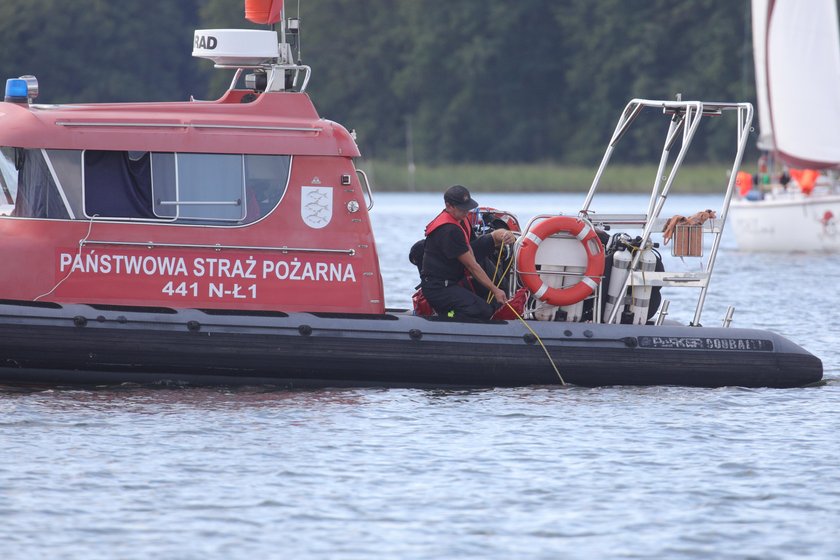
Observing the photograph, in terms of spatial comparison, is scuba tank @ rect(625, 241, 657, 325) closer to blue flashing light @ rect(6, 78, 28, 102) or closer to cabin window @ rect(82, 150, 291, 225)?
cabin window @ rect(82, 150, 291, 225)

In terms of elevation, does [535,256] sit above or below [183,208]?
below

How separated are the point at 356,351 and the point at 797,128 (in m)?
18.9

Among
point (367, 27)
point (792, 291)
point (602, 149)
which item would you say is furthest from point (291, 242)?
point (367, 27)

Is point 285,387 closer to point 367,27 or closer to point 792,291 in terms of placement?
point 792,291

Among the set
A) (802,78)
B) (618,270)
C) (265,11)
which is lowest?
(618,270)

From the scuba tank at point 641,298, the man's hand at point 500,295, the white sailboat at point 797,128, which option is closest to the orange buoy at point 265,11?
the man's hand at point 500,295

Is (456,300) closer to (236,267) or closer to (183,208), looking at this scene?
(236,267)

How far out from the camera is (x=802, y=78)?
27.3 meters

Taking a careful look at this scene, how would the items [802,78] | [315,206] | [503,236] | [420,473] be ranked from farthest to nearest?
1. [802,78]
2. [503,236]
3. [315,206]
4. [420,473]

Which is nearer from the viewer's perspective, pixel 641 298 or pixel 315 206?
pixel 315 206

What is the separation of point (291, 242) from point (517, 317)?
1.58 meters

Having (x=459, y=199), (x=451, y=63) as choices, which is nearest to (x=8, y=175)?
(x=459, y=199)

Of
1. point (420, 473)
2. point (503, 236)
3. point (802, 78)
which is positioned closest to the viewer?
point (420, 473)

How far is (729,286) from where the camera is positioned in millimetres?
20031
